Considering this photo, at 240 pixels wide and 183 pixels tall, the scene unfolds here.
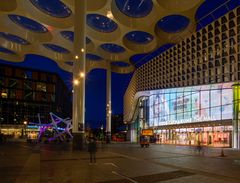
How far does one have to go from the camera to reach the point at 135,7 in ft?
139

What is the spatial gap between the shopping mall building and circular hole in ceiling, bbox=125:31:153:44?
10.5 m

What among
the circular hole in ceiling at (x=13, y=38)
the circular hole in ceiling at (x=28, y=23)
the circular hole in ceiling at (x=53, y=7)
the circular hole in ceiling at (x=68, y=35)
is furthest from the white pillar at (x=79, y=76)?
the circular hole in ceiling at (x=13, y=38)

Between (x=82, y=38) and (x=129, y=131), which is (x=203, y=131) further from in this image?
(x=129, y=131)

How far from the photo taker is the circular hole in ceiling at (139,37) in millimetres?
50656

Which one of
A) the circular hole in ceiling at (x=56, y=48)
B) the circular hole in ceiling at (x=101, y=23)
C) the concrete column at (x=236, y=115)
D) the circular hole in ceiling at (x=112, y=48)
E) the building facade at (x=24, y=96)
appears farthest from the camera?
the building facade at (x=24, y=96)

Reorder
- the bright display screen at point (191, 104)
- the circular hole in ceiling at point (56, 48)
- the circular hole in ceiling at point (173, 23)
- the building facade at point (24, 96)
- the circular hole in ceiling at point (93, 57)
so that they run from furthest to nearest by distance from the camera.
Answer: the building facade at point (24, 96)
the circular hole in ceiling at point (93, 57)
the circular hole in ceiling at point (56, 48)
the bright display screen at point (191, 104)
the circular hole in ceiling at point (173, 23)

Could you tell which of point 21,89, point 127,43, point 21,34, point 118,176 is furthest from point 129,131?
point 118,176

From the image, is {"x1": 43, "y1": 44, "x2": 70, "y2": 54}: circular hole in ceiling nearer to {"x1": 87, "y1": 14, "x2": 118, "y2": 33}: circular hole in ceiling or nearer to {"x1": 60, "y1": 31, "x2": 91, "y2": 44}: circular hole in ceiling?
{"x1": 60, "y1": 31, "x2": 91, "y2": 44}: circular hole in ceiling

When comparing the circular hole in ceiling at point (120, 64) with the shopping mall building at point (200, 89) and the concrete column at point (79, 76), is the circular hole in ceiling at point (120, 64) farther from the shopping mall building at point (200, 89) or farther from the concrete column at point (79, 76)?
the concrete column at point (79, 76)

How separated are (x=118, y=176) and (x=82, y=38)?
21727mm

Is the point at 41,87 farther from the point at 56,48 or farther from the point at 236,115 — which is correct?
the point at 236,115

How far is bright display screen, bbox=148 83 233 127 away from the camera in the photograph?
163 ft

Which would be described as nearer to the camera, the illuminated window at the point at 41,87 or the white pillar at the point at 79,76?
the white pillar at the point at 79,76

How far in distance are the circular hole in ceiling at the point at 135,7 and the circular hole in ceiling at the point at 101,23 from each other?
128 inches
